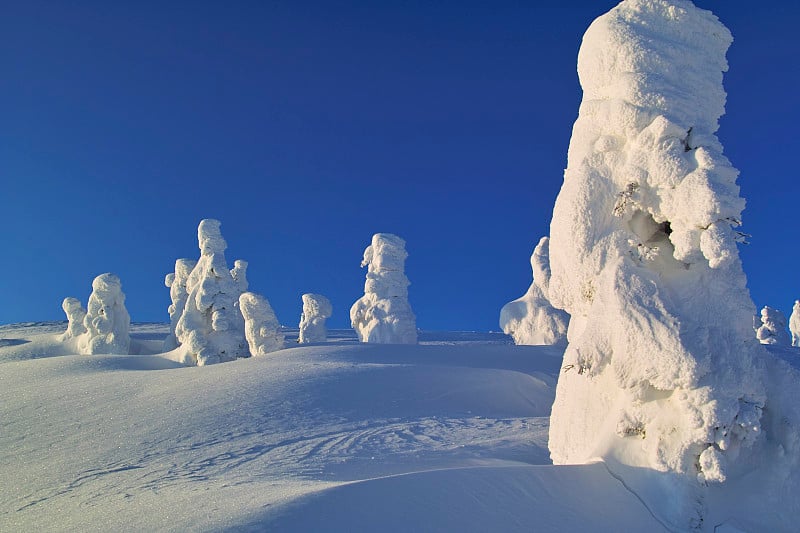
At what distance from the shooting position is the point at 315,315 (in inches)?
1246

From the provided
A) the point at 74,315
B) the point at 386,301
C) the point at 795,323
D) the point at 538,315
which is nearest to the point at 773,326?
the point at 795,323

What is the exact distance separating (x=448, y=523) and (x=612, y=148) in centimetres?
492

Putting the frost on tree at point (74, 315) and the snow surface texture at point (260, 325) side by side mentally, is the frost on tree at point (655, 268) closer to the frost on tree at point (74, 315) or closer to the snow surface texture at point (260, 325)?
the snow surface texture at point (260, 325)

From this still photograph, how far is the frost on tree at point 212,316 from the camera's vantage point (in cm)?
2577

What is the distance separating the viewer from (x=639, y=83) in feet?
22.2

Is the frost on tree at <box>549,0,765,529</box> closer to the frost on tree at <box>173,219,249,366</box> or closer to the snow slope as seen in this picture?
the snow slope

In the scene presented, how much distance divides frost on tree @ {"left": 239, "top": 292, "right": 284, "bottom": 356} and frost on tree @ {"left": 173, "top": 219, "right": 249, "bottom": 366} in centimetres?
208

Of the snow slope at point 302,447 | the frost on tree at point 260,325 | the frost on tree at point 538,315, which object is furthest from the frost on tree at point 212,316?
the frost on tree at point 538,315

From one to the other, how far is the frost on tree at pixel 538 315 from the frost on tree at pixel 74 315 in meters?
25.8

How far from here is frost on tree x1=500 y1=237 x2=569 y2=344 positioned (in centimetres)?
2845

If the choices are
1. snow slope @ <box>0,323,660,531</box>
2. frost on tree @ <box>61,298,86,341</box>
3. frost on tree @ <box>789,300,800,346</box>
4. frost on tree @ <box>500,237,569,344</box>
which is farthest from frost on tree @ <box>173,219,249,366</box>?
frost on tree @ <box>789,300,800,346</box>

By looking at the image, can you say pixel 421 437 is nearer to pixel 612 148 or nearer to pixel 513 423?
pixel 513 423

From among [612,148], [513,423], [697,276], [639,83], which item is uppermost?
[639,83]

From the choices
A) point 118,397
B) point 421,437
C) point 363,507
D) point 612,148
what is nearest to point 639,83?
point 612,148
